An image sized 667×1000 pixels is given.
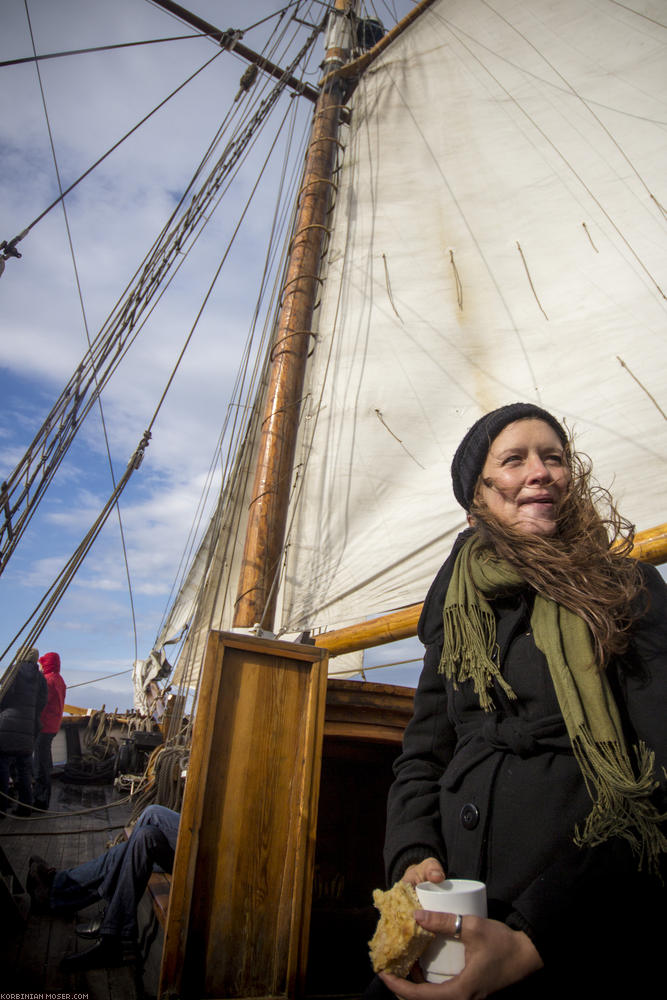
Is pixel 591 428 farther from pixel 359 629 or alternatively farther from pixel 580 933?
pixel 580 933

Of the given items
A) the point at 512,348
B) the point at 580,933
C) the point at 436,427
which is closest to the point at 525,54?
the point at 512,348

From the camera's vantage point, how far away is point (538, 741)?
83cm

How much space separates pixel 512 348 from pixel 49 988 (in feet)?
12.6

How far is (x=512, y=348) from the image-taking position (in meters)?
3.53

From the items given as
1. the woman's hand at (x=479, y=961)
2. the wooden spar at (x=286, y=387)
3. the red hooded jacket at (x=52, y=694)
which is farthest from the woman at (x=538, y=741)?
the red hooded jacket at (x=52, y=694)

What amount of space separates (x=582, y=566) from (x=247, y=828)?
1408 millimetres

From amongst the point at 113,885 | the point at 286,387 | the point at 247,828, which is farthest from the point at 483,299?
the point at 113,885

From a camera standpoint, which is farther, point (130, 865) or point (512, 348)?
point (512, 348)

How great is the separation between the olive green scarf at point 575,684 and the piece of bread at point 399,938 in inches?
9.4

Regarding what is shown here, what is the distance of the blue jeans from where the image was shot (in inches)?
93.4

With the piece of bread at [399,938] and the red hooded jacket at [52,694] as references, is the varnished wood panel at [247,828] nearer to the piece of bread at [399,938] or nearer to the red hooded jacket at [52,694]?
the piece of bread at [399,938]

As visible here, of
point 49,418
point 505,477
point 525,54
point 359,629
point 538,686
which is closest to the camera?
point 538,686

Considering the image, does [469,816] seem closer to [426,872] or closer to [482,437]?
[426,872]

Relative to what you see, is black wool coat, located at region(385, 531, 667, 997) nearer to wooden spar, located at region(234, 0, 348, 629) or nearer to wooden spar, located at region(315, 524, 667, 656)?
wooden spar, located at region(315, 524, 667, 656)
